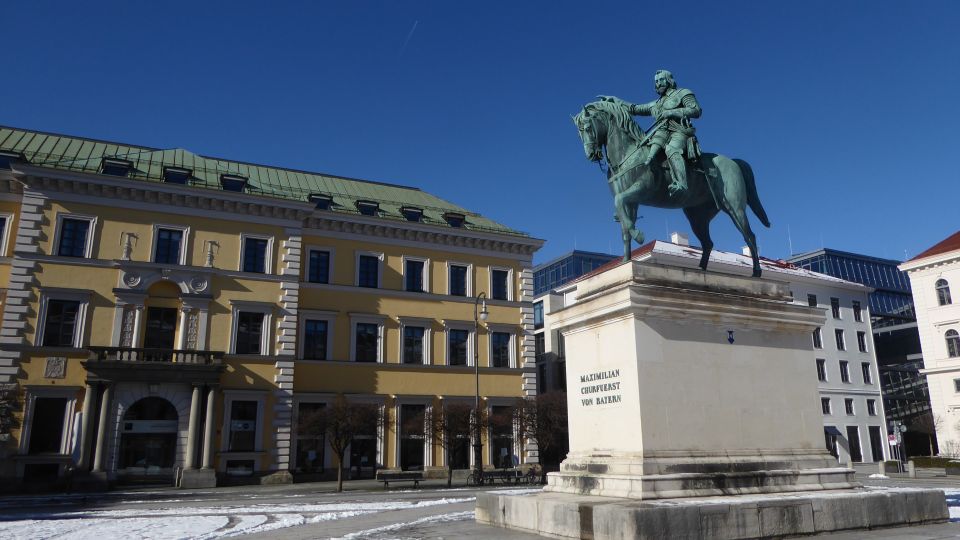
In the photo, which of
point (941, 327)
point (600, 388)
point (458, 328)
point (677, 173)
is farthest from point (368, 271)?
point (941, 327)

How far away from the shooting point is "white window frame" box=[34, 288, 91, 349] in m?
35.6

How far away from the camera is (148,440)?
35.9 m

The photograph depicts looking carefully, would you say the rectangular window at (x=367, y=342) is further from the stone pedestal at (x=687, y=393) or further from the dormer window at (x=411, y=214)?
the stone pedestal at (x=687, y=393)

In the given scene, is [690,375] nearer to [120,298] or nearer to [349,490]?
[349,490]

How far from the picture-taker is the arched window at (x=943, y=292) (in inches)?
2263

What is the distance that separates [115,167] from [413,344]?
65.7ft

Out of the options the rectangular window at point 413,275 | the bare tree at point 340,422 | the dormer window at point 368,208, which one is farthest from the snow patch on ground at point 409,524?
the dormer window at point 368,208

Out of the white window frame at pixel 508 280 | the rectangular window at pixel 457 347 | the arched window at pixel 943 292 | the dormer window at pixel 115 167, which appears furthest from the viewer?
the arched window at pixel 943 292

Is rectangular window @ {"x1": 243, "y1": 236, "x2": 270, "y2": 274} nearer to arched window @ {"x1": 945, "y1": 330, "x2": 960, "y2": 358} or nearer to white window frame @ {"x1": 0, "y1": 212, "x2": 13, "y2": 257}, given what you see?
white window frame @ {"x1": 0, "y1": 212, "x2": 13, "y2": 257}

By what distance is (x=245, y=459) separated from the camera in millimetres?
37438

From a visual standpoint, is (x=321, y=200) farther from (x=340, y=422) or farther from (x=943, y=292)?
(x=943, y=292)

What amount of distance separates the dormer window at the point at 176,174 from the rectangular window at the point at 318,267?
327 inches

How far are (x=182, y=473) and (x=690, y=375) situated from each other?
102 feet

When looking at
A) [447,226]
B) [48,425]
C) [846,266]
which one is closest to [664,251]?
[447,226]
